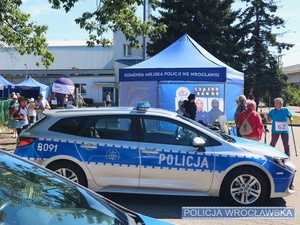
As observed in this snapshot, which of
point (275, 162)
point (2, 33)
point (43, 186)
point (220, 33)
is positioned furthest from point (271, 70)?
point (43, 186)

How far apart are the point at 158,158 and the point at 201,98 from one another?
30.2 feet

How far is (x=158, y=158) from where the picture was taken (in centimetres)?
587

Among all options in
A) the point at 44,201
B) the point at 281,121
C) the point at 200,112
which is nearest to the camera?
the point at 44,201

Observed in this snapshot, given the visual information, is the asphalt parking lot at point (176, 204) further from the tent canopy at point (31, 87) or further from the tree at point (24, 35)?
the tent canopy at point (31, 87)

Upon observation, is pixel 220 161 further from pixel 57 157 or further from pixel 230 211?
pixel 57 157

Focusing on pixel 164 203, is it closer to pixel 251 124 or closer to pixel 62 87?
pixel 251 124

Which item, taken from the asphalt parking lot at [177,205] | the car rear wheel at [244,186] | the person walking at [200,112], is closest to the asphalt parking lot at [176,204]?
A: the asphalt parking lot at [177,205]

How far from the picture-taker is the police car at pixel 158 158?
585 centimetres

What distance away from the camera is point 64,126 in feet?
20.4

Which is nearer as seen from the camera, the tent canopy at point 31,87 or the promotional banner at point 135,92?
the promotional banner at point 135,92

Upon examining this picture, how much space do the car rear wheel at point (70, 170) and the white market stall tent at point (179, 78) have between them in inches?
228

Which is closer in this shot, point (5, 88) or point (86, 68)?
point (5, 88)

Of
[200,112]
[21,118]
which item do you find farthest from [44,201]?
[200,112]

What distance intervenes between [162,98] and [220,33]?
58.5 ft
